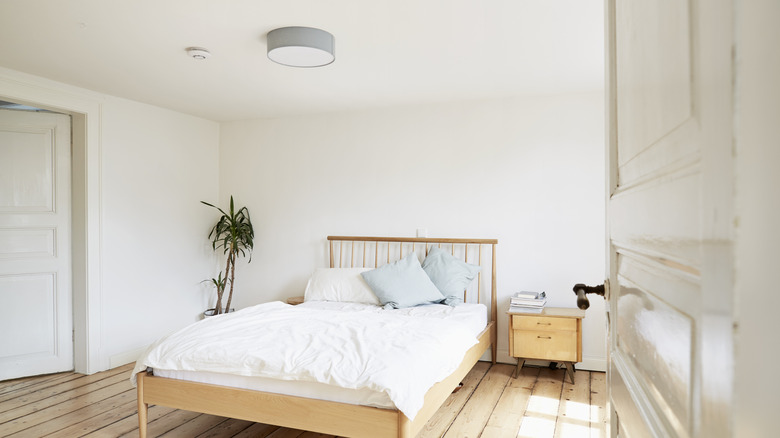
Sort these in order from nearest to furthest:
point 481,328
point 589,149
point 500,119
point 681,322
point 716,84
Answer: point 716,84 < point 681,322 < point 481,328 < point 589,149 < point 500,119

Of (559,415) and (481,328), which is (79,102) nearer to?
(481,328)

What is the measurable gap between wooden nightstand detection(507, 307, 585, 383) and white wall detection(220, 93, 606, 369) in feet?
1.35

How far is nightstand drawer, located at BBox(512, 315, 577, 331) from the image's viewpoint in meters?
3.96

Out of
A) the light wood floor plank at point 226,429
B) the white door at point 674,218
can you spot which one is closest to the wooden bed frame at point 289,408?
the light wood floor plank at point 226,429

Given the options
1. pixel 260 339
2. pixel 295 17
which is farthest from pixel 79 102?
pixel 260 339

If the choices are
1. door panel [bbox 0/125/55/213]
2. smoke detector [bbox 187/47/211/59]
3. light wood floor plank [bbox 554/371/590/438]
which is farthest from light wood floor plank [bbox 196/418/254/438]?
door panel [bbox 0/125/55/213]

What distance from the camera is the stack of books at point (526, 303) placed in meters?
4.14

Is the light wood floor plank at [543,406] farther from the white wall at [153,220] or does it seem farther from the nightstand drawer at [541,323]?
the white wall at [153,220]

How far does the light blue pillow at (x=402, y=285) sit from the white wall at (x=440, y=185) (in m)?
0.58

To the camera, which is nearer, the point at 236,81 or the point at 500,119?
the point at 236,81

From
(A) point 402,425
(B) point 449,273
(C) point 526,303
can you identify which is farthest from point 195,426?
(C) point 526,303

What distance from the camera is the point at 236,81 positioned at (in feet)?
13.4

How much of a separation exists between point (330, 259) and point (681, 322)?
4757 mm

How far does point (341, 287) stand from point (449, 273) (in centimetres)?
98
